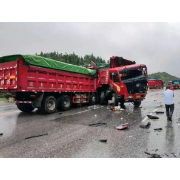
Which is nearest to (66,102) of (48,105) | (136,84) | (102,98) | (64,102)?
(64,102)

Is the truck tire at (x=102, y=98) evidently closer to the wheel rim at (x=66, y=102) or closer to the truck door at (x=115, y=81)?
the truck door at (x=115, y=81)

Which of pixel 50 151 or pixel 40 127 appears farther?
pixel 40 127

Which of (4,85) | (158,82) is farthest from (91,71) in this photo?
(158,82)

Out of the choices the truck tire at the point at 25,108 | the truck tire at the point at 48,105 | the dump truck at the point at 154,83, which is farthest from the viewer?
the dump truck at the point at 154,83

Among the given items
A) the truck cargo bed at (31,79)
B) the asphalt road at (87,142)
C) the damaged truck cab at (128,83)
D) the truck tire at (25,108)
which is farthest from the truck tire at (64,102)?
the asphalt road at (87,142)

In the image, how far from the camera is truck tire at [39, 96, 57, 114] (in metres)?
8.61

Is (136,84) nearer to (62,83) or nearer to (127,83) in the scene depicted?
(127,83)

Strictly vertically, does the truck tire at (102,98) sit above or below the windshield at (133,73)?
below

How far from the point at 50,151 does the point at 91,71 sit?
903cm

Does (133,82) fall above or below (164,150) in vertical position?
above

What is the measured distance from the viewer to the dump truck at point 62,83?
7820 millimetres

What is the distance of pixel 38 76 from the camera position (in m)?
8.35

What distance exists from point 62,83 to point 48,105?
156 cm

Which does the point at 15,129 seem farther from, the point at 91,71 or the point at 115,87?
the point at 91,71
